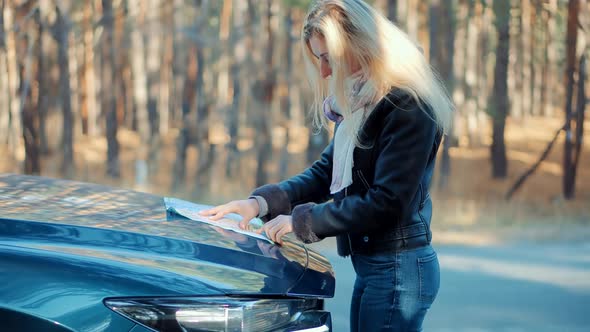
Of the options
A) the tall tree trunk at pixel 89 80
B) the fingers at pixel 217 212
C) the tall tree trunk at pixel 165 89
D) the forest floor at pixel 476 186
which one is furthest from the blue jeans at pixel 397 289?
the tall tree trunk at pixel 165 89

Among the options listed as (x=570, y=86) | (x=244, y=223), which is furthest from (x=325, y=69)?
(x=570, y=86)

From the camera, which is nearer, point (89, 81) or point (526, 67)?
point (89, 81)

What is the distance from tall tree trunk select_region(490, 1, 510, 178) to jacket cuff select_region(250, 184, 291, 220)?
12660 mm

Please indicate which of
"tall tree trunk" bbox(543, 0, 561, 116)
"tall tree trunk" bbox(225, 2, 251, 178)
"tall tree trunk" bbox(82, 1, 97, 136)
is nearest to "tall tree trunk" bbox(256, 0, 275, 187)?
"tall tree trunk" bbox(225, 2, 251, 178)

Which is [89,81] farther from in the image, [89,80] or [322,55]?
[322,55]

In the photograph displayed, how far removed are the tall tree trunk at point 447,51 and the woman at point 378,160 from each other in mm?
13688

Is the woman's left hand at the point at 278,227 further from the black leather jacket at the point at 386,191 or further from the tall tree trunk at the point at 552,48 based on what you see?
the tall tree trunk at the point at 552,48

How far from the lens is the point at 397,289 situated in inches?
93.8

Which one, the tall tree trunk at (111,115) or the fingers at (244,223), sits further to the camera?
the tall tree trunk at (111,115)

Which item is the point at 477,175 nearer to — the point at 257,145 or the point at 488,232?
the point at 257,145

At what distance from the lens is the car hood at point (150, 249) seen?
209cm

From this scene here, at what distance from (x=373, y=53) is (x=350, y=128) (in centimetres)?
24

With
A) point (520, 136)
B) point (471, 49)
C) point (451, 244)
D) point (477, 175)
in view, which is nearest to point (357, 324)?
point (451, 244)

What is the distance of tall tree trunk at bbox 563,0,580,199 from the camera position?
1266 cm
